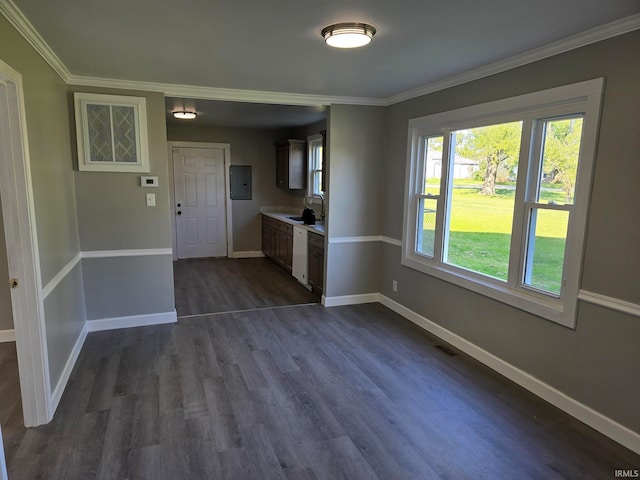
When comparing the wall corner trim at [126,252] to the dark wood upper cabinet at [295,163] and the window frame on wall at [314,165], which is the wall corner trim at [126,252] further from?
the dark wood upper cabinet at [295,163]

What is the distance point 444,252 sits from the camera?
3840mm

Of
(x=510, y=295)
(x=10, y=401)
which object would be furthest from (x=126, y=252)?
(x=510, y=295)

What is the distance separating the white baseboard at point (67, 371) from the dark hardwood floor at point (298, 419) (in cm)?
5

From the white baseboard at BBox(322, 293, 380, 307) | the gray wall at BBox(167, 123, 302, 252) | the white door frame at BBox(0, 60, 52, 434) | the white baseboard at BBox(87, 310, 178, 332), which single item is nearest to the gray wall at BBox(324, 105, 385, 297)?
the white baseboard at BBox(322, 293, 380, 307)

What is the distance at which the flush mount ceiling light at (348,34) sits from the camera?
2225mm

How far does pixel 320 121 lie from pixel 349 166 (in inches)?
75.2

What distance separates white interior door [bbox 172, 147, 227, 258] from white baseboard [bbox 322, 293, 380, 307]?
11.0 ft

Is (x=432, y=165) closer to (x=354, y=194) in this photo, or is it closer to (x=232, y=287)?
(x=354, y=194)

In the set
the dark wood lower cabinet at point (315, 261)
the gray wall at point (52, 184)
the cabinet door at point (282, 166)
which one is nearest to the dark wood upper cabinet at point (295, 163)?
the cabinet door at point (282, 166)

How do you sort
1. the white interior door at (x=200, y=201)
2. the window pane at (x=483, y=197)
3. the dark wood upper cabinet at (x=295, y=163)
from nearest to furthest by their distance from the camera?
1. the window pane at (x=483, y=197)
2. the dark wood upper cabinet at (x=295, y=163)
3. the white interior door at (x=200, y=201)

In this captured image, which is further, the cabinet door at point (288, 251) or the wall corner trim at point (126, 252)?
the cabinet door at point (288, 251)

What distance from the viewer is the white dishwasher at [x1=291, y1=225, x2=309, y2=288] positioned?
Answer: 547cm

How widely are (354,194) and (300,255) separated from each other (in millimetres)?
1402

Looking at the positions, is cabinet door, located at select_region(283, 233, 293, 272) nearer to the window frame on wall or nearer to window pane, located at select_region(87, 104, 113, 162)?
the window frame on wall
